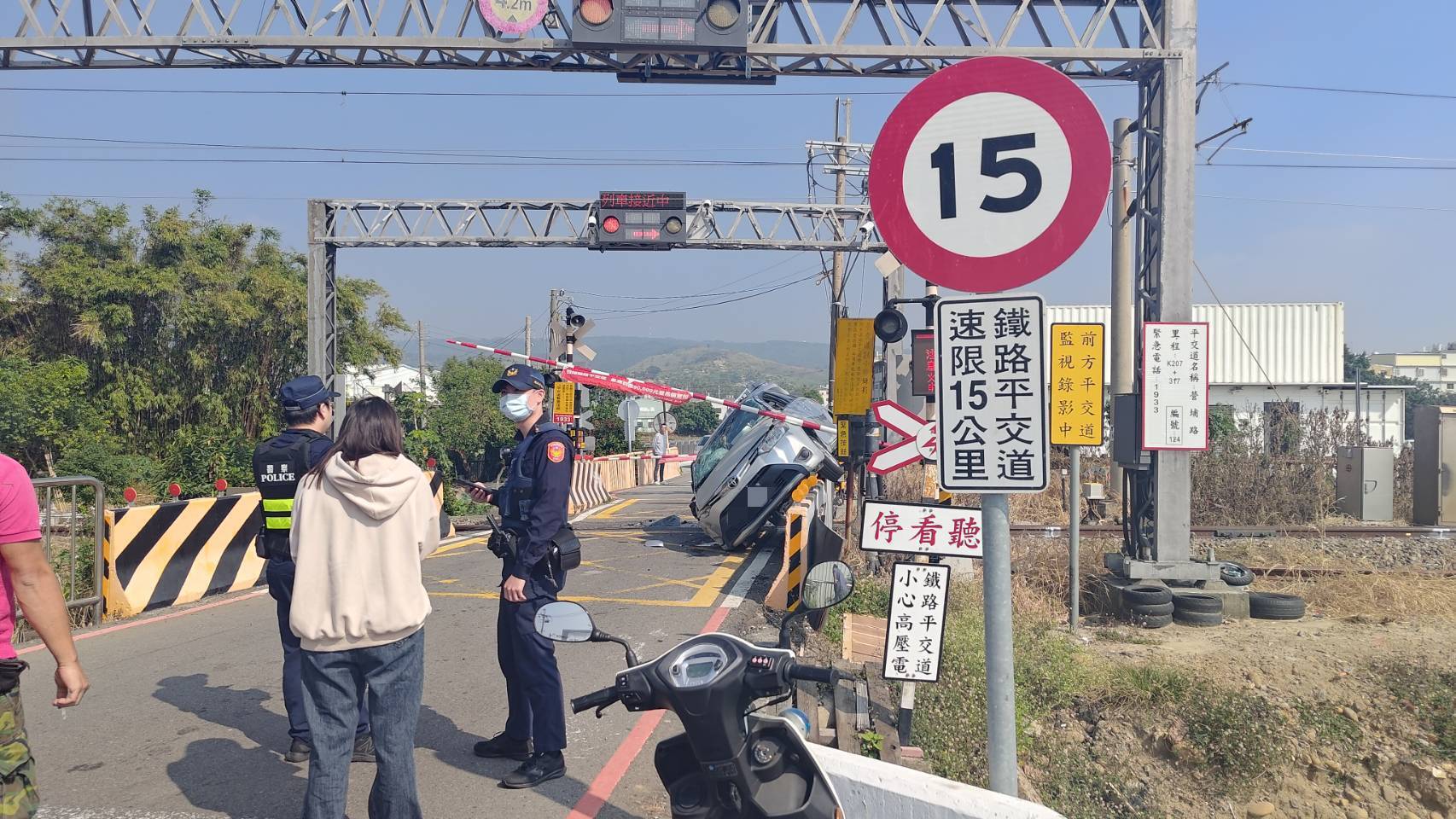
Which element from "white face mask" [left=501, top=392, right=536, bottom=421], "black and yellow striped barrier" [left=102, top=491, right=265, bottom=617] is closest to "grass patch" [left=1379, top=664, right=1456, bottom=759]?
"white face mask" [left=501, top=392, right=536, bottom=421]

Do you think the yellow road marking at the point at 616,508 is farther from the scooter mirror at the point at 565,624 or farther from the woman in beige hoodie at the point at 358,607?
the scooter mirror at the point at 565,624

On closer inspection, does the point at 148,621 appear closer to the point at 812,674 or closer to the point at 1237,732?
the point at 812,674

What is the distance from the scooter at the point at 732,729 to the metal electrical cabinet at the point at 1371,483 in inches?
630

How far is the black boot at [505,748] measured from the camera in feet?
16.5

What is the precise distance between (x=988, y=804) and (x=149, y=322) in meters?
28.6

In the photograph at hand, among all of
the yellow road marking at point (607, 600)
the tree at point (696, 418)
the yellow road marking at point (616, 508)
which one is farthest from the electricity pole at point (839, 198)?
the tree at point (696, 418)

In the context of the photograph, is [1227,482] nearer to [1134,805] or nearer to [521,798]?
[1134,805]

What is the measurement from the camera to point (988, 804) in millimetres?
2656

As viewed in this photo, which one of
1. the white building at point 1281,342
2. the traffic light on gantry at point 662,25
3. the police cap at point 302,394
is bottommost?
the police cap at point 302,394

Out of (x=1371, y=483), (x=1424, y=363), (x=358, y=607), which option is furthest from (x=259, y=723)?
(x=1424, y=363)

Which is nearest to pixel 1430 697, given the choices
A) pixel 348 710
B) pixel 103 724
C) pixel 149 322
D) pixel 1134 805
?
pixel 1134 805

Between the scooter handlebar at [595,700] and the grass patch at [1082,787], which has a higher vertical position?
the scooter handlebar at [595,700]

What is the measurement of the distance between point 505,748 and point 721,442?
9613mm

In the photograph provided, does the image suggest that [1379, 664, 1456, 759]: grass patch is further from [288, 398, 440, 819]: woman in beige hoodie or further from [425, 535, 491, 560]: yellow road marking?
[425, 535, 491, 560]: yellow road marking
